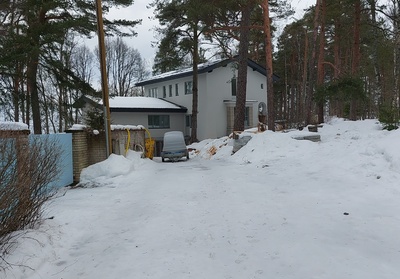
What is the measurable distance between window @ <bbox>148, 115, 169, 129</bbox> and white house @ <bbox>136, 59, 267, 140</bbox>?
2252mm

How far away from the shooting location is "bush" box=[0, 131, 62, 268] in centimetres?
385

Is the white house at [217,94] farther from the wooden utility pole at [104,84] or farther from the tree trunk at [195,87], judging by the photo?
the wooden utility pole at [104,84]

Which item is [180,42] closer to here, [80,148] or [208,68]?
[208,68]

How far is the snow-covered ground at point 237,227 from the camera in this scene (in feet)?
12.3

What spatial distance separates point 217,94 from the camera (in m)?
30.0

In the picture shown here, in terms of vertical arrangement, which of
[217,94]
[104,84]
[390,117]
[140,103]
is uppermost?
[217,94]

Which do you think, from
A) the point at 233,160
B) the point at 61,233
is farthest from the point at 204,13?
the point at 61,233

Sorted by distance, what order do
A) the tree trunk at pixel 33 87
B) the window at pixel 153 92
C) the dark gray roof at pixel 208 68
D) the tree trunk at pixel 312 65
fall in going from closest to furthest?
the tree trunk at pixel 33 87
the tree trunk at pixel 312 65
the dark gray roof at pixel 208 68
the window at pixel 153 92

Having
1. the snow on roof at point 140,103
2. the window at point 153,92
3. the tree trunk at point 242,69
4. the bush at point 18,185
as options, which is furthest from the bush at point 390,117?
the window at point 153,92

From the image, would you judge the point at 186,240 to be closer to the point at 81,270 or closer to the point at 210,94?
the point at 81,270

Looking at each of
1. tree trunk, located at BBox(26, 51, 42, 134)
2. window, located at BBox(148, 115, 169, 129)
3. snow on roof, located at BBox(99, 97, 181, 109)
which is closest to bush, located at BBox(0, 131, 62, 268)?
tree trunk, located at BBox(26, 51, 42, 134)

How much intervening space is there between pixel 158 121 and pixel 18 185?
27291 millimetres

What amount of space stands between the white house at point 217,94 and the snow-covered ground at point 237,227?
1979 cm

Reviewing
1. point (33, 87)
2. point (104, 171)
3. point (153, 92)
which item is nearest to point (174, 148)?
point (33, 87)
